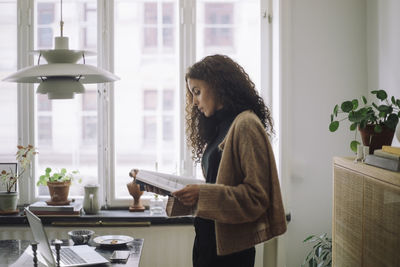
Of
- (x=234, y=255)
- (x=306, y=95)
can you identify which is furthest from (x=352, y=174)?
(x=306, y=95)

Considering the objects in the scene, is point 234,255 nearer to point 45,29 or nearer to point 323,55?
point 323,55

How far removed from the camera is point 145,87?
3344 mm

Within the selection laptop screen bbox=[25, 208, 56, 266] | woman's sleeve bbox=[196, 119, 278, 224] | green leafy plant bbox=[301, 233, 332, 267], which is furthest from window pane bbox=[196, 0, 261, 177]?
laptop screen bbox=[25, 208, 56, 266]

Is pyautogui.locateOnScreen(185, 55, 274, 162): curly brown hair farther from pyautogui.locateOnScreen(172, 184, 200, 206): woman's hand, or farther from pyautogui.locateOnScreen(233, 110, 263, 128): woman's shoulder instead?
pyautogui.locateOnScreen(172, 184, 200, 206): woman's hand

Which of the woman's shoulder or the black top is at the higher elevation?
the woman's shoulder

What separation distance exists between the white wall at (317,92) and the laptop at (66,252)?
1411mm

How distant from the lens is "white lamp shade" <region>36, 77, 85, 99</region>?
6.72 ft

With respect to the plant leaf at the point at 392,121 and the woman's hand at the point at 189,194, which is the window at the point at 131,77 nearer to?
the plant leaf at the point at 392,121

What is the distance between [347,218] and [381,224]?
36 cm

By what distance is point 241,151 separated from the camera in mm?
1709

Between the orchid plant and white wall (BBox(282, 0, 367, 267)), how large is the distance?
1.76 metres

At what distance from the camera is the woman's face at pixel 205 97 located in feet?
6.49

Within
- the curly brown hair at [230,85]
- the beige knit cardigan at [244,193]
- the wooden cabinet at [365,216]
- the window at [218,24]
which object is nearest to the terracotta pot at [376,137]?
the wooden cabinet at [365,216]

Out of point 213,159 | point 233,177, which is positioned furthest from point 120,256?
point 233,177
